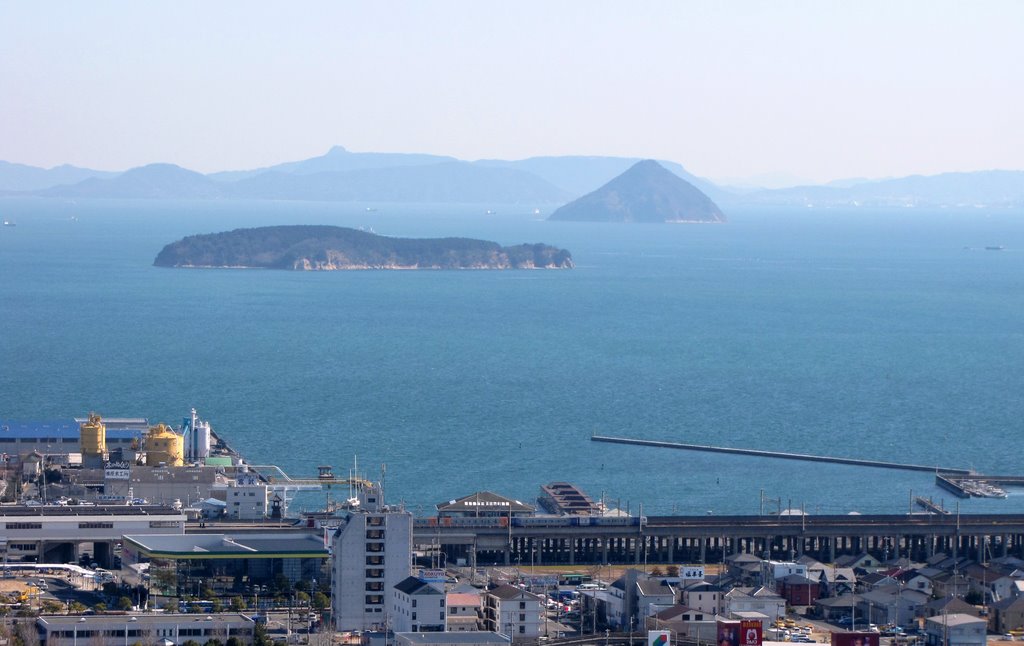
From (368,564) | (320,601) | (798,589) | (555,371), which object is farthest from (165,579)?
(555,371)

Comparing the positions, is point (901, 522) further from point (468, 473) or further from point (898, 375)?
point (898, 375)

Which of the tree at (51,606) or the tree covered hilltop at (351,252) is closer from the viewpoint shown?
the tree at (51,606)

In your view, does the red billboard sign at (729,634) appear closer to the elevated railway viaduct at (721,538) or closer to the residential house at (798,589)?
the residential house at (798,589)

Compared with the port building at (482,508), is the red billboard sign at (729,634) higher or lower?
higher

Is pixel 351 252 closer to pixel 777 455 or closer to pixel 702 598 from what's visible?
pixel 777 455

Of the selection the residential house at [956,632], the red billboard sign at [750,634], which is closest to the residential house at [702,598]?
the residential house at [956,632]

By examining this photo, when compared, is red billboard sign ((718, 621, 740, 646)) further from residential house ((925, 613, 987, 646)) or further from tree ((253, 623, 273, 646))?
tree ((253, 623, 273, 646))
